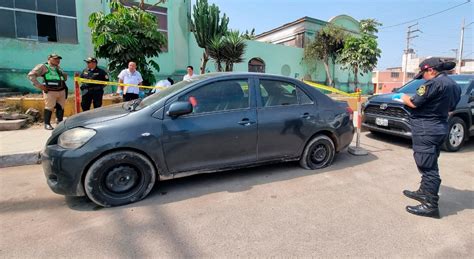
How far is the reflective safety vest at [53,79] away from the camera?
20.7 feet

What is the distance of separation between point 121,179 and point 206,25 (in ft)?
35.1

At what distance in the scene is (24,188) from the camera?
3822 millimetres

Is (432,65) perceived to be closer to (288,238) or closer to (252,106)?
(252,106)

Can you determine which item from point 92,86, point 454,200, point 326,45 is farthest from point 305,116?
point 326,45

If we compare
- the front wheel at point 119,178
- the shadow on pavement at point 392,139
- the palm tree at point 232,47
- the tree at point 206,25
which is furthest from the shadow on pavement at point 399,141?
the tree at point 206,25

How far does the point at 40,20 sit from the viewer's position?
1037 cm

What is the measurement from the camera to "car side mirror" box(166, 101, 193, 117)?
11.3 feet

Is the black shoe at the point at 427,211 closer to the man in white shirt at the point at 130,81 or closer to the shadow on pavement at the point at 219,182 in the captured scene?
the shadow on pavement at the point at 219,182

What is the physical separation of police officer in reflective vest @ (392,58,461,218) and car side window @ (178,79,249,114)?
1.90 m

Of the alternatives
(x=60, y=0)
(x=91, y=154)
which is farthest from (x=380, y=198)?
(x=60, y=0)

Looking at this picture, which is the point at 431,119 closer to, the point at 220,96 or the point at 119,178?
the point at 220,96

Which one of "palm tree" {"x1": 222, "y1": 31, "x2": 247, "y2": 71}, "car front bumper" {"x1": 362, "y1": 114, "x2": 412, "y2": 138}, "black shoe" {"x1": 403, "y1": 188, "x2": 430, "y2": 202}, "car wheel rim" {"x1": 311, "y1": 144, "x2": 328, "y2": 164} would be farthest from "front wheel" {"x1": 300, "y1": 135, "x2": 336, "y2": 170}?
"palm tree" {"x1": 222, "y1": 31, "x2": 247, "y2": 71}

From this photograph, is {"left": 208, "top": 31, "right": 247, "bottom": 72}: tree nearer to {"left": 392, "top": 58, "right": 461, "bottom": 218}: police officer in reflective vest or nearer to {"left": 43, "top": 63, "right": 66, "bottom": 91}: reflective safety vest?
{"left": 43, "top": 63, "right": 66, "bottom": 91}: reflective safety vest

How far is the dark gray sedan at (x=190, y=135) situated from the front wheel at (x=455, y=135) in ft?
9.02
